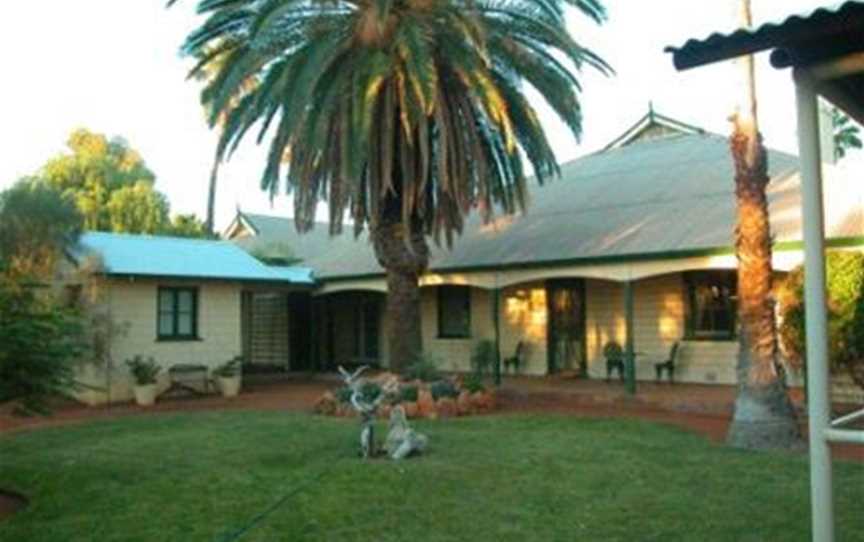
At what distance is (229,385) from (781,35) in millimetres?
19896

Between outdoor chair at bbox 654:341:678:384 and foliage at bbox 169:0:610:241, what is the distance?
467 cm

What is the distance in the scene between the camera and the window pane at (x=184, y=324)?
22859mm

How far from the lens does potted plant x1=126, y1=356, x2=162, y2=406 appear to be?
68.6ft

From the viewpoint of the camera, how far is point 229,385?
74.4ft

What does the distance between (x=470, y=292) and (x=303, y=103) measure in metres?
9.63

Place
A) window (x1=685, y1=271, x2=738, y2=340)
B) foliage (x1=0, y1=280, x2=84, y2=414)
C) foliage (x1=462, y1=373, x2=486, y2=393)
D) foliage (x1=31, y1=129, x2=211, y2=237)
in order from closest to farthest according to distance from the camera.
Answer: foliage (x1=0, y1=280, x2=84, y2=414) → foliage (x1=462, y1=373, x2=486, y2=393) → window (x1=685, y1=271, x2=738, y2=340) → foliage (x1=31, y1=129, x2=211, y2=237)

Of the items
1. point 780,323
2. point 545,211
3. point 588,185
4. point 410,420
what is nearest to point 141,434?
point 410,420

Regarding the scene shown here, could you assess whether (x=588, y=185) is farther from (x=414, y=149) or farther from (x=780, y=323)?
(x=780, y=323)

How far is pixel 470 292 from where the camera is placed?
25094 mm

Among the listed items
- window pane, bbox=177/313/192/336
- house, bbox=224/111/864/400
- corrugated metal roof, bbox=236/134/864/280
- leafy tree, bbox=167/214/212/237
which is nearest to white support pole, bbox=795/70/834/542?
house, bbox=224/111/864/400

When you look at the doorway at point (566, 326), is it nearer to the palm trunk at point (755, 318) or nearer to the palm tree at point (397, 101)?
the palm tree at point (397, 101)

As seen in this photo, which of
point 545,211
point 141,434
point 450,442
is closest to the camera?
point 450,442

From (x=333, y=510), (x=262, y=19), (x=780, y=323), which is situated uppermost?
→ (x=262, y=19)

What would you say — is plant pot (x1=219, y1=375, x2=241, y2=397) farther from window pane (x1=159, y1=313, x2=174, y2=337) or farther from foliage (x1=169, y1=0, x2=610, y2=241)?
foliage (x1=169, y1=0, x2=610, y2=241)
